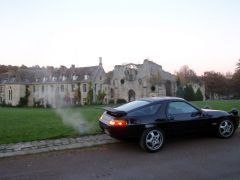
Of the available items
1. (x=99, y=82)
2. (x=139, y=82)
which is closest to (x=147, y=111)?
(x=99, y=82)

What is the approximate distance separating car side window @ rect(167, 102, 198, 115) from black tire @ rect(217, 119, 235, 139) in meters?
1.03

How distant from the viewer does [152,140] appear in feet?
25.6

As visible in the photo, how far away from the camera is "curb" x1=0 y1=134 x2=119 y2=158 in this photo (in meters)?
7.86

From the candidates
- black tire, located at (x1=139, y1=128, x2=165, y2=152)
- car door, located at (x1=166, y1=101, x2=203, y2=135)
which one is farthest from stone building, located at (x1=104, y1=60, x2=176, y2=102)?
black tire, located at (x1=139, y1=128, x2=165, y2=152)

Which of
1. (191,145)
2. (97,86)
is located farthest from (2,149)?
(97,86)

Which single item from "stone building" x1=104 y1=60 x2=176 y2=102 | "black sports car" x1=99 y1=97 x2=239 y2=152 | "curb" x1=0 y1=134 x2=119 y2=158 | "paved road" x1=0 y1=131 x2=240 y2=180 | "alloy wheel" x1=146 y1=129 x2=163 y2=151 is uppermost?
"stone building" x1=104 y1=60 x2=176 y2=102

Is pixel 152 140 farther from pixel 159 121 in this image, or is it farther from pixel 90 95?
pixel 90 95

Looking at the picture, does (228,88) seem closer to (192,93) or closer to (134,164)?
(192,93)

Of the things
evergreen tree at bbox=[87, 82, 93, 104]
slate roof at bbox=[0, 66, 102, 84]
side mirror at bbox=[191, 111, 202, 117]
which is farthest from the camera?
slate roof at bbox=[0, 66, 102, 84]

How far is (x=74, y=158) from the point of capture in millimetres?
7324

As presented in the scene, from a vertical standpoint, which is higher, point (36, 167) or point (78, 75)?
point (78, 75)

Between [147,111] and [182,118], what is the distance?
3.53ft

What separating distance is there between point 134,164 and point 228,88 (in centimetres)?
8909

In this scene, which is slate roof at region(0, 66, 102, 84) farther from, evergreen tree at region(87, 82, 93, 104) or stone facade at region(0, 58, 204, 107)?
evergreen tree at region(87, 82, 93, 104)
